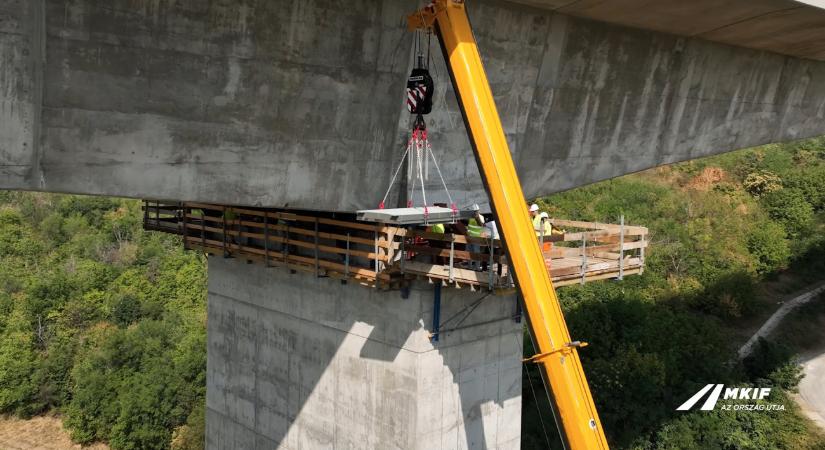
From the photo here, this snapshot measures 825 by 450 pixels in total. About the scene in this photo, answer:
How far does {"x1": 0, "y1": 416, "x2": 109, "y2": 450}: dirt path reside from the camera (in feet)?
105

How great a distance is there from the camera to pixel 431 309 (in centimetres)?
1209

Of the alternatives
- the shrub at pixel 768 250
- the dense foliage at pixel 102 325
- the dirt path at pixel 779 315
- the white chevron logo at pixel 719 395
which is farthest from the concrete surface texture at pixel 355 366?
the shrub at pixel 768 250

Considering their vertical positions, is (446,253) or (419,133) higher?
(419,133)

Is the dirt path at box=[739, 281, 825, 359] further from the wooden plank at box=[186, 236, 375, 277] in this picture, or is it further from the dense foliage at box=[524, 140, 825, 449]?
the wooden plank at box=[186, 236, 375, 277]

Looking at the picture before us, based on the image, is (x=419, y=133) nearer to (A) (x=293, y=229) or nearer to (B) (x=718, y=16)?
(A) (x=293, y=229)

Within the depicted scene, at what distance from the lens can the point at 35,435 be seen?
108ft

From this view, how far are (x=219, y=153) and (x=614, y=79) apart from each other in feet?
27.8

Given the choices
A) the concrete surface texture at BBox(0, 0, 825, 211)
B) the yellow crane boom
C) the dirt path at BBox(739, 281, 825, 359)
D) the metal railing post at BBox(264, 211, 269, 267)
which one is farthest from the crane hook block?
the dirt path at BBox(739, 281, 825, 359)

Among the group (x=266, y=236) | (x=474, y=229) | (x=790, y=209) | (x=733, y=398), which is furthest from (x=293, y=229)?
(x=790, y=209)

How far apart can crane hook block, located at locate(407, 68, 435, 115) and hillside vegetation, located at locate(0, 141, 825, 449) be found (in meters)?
14.4

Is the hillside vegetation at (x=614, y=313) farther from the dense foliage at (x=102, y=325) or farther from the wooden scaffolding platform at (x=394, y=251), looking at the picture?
the wooden scaffolding platform at (x=394, y=251)

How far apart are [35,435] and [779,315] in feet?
118

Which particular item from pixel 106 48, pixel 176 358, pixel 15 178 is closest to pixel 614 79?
pixel 106 48

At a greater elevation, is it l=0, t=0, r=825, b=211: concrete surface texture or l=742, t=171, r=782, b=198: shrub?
l=0, t=0, r=825, b=211: concrete surface texture
